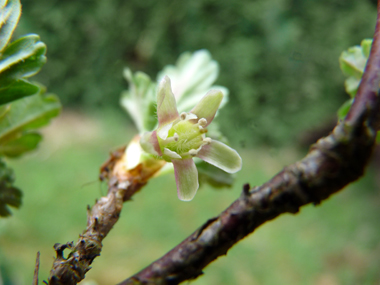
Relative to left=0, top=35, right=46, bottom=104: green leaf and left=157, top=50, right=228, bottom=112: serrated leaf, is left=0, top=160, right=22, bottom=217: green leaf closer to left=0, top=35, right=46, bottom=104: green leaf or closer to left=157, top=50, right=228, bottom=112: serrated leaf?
left=0, top=35, right=46, bottom=104: green leaf

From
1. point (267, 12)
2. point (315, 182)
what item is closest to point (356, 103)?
point (315, 182)

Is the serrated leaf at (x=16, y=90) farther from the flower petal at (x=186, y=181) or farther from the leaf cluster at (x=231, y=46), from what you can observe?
the leaf cluster at (x=231, y=46)

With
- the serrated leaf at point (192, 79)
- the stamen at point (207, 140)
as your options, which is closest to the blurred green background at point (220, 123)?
the serrated leaf at point (192, 79)

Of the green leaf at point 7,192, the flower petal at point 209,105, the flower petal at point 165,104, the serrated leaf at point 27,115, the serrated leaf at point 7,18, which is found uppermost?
the serrated leaf at point 27,115

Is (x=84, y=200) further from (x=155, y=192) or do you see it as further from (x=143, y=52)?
(x=143, y=52)

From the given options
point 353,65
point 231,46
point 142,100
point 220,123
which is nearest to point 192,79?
point 142,100

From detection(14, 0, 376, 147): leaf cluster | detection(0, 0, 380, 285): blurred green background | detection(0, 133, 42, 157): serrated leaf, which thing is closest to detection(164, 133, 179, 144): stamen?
detection(0, 133, 42, 157): serrated leaf
